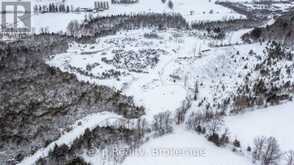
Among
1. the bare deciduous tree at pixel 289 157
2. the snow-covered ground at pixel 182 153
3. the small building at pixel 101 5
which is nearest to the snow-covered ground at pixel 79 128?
the snow-covered ground at pixel 182 153

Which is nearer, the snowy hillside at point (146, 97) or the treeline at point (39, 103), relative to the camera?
the snowy hillside at point (146, 97)

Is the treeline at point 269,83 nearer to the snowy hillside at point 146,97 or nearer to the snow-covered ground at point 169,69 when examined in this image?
the snowy hillside at point 146,97

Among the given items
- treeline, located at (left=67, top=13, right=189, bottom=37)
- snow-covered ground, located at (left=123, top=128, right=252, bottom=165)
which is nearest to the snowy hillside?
snow-covered ground, located at (left=123, top=128, right=252, bottom=165)

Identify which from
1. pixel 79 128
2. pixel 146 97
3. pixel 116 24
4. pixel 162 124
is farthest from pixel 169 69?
pixel 116 24

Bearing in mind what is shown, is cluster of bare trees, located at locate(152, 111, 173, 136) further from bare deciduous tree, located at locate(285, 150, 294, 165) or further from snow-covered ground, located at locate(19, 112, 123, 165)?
bare deciduous tree, located at locate(285, 150, 294, 165)

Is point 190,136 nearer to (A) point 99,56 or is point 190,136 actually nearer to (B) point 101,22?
(A) point 99,56

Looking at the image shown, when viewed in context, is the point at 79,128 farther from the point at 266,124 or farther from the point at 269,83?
the point at 269,83
